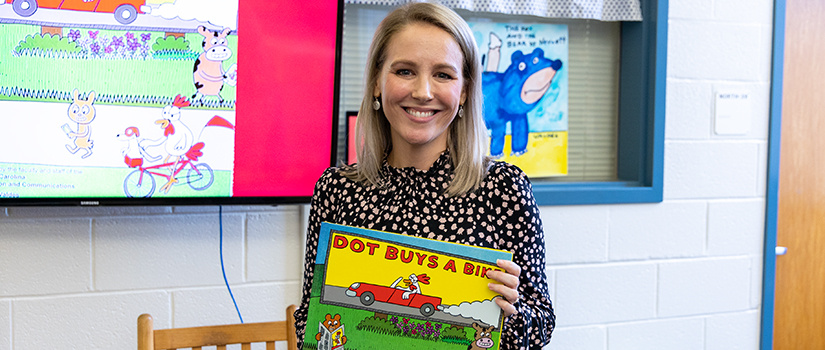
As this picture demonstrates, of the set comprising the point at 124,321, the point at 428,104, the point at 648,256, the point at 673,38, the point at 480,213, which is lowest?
the point at 124,321

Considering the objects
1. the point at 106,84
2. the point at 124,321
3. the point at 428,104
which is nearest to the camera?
A: the point at 428,104

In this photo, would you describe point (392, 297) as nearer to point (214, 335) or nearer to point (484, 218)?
point (484, 218)

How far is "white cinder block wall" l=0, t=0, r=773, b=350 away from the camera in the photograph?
5.87ft

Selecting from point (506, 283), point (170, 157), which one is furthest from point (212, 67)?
point (506, 283)

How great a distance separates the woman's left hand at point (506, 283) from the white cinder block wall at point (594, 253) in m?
1.04

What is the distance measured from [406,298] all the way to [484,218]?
19cm

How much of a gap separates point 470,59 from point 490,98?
1.06 m

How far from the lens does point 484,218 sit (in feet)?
3.65

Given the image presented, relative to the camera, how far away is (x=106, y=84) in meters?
1.68

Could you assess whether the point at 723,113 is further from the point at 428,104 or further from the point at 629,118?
the point at 428,104

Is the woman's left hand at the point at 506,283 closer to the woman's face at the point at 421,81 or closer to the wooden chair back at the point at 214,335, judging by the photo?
the woman's face at the point at 421,81

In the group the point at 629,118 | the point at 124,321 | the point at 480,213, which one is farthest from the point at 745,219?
the point at 124,321

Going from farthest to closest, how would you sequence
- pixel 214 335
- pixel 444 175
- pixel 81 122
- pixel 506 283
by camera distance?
1. pixel 81 122
2. pixel 214 335
3. pixel 444 175
4. pixel 506 283

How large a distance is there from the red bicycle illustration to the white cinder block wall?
5.1 inches
